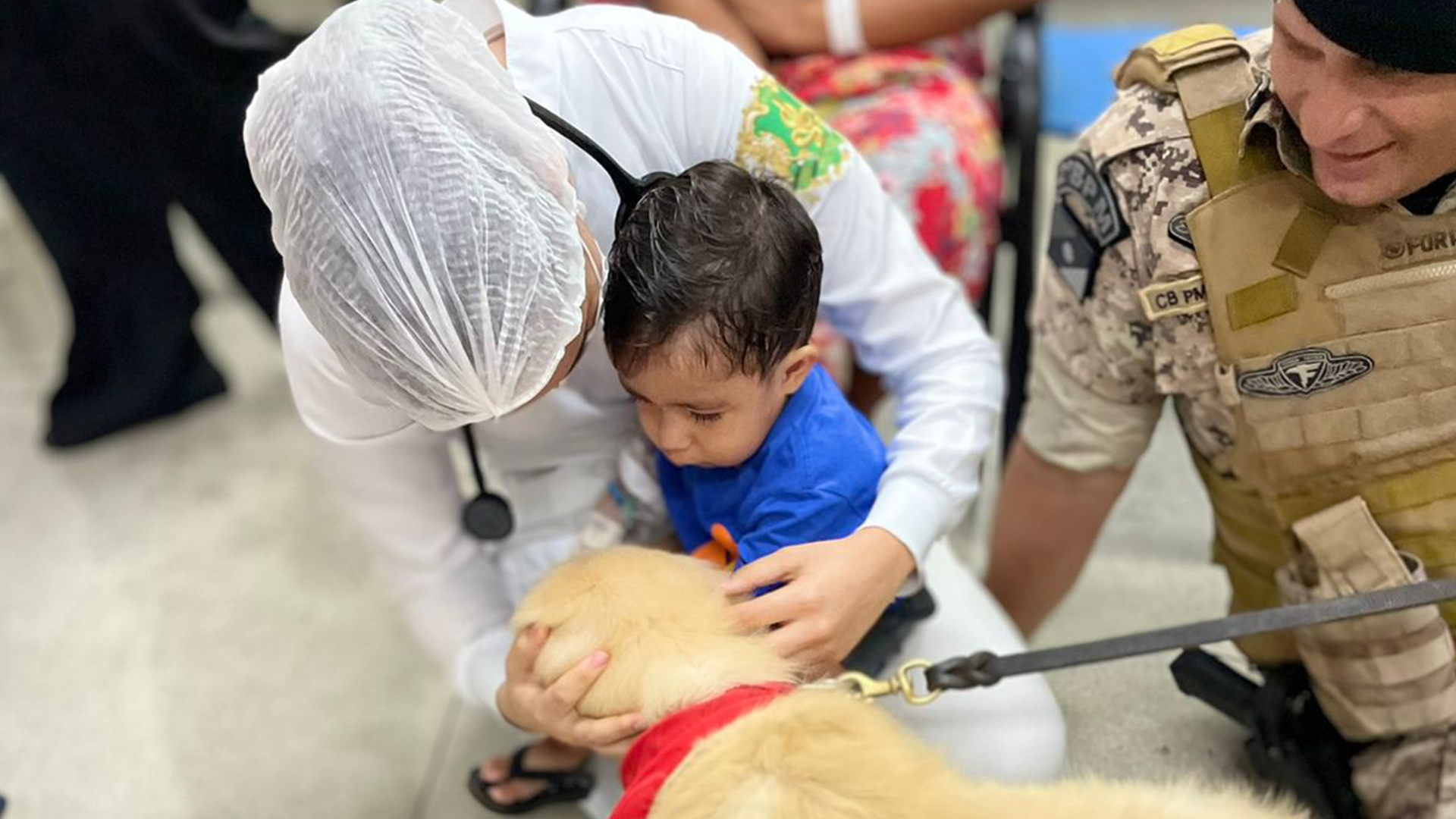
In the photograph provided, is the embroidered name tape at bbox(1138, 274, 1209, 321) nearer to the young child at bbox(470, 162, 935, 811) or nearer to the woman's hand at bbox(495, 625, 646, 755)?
the young child at bbox(470, 162, 935, 811)

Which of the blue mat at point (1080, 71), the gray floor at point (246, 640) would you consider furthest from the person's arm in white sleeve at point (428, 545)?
the blue mat at point (1080, 71)

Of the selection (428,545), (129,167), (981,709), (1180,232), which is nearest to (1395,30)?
(1180,232)

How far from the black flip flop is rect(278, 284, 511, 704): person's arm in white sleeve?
0.13 metres

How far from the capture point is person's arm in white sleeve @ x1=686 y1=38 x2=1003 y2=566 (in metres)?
1.03

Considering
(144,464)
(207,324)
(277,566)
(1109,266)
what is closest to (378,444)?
(1109,266)

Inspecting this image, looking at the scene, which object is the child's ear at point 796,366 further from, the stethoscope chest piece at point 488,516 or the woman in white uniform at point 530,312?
the stethoscope chest piece at point 488,516

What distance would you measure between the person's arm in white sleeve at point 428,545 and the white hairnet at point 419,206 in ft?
1.03

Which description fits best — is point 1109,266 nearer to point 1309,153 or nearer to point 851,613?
point 1309,153

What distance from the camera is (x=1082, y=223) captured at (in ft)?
3.45

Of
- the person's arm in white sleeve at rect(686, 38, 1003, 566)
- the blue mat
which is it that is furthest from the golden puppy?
the blue mat

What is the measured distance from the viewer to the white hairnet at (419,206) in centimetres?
78

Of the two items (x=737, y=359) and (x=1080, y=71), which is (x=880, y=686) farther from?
(x=1080, y=71)

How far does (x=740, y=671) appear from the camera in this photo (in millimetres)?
826

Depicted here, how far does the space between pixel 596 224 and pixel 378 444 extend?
330 millimetres
